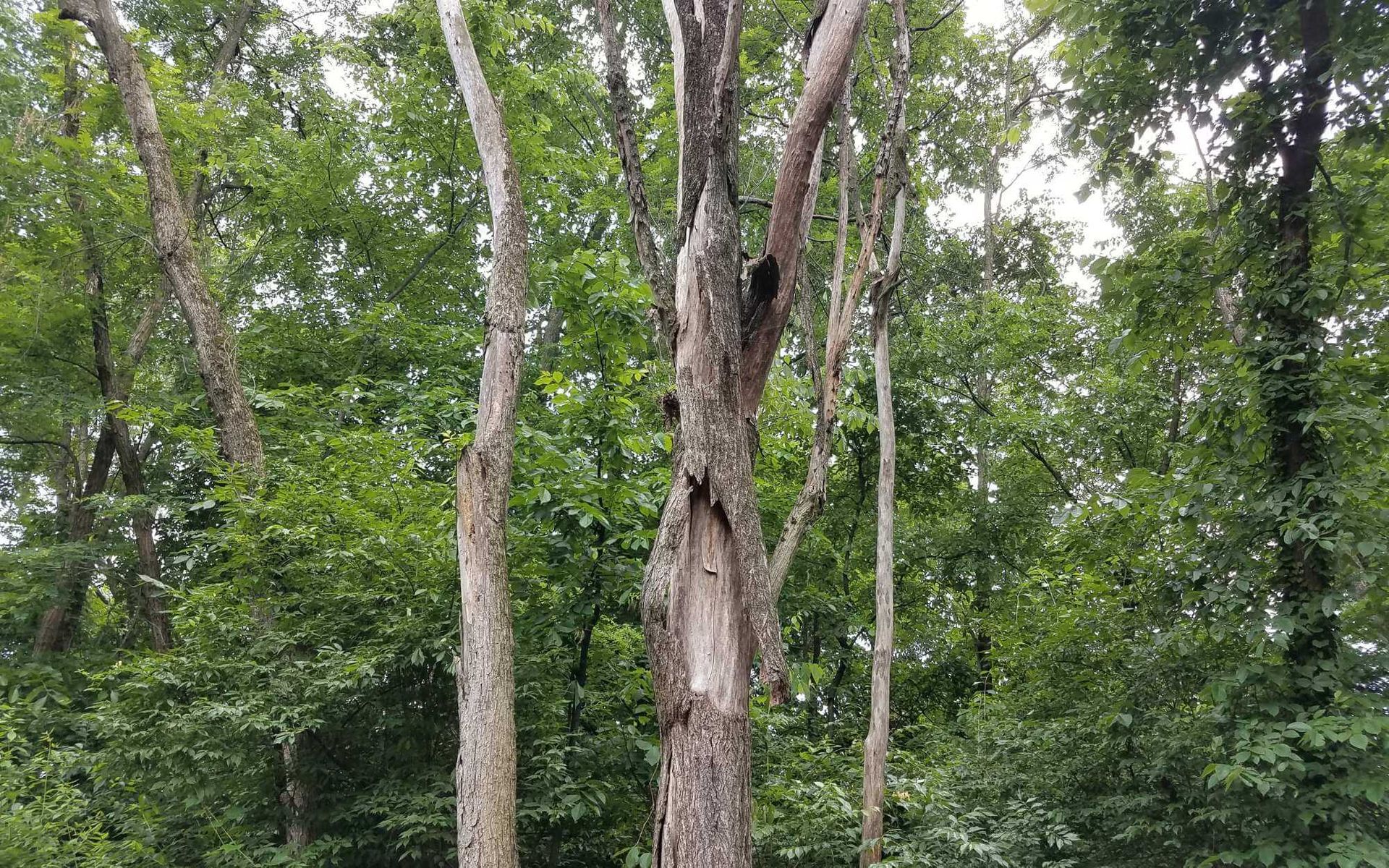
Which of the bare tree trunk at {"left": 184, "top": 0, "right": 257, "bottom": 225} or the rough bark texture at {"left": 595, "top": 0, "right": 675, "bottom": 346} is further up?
the bare tree trunk at {"left": 184, "top": 0, "right": 257, "bottom": 225}

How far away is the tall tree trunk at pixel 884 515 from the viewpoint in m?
5.46

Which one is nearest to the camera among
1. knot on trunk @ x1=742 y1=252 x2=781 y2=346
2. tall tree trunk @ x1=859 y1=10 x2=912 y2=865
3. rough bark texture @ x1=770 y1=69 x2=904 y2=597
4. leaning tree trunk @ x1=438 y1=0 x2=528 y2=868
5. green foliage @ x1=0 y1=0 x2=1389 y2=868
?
knot on trunk @ x1=742 y1=252 x2=781 y2=346

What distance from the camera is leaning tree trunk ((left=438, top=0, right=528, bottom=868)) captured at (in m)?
3.85

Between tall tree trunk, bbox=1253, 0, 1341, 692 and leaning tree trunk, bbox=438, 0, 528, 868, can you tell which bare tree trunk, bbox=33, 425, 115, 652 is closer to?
leaning tree trunk, bbox=438, 0, 528, 868

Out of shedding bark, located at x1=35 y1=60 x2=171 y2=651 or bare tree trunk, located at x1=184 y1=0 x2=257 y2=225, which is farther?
bare tree trunk, located at x1=184 y1=0 x2=257 y2=225

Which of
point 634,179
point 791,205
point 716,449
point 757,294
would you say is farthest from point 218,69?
point 716,449

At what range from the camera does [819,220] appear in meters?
10.9

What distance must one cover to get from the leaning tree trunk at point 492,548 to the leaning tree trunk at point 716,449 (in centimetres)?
155

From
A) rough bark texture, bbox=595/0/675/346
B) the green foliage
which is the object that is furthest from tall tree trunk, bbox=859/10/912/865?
rough bark texture, bbox=595/0/675/346

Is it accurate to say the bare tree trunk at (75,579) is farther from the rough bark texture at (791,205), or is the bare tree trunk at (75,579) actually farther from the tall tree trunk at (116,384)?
the rough bark texture at (791,205)

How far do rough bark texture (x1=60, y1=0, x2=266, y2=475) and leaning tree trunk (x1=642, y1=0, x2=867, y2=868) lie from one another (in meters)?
4.55

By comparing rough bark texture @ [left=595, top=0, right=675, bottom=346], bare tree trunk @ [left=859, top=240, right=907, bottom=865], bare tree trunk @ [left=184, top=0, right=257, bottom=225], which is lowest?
bare tree trunk @ [left=859, top=240, right=907, bottom=865]

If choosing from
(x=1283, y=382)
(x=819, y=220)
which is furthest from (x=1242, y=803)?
(x=819, y=220)

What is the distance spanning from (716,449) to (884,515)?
147 inches
